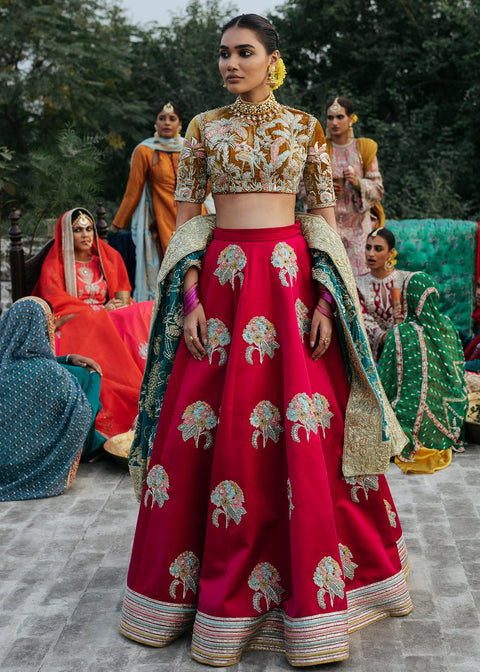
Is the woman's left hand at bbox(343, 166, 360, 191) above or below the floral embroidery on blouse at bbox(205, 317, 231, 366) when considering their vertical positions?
above

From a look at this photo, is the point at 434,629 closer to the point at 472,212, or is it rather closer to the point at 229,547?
the point at 229,547

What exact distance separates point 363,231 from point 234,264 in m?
4.26

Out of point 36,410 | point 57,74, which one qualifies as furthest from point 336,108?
point 57,74

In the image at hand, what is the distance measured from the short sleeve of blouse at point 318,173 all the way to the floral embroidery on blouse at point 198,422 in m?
0.84

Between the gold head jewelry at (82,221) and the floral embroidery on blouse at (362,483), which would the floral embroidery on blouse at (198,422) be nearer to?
the floral embroidery on blouse at (362,483)

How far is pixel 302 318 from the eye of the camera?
285 cm

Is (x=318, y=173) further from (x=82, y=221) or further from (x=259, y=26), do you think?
(x=82, y=221)

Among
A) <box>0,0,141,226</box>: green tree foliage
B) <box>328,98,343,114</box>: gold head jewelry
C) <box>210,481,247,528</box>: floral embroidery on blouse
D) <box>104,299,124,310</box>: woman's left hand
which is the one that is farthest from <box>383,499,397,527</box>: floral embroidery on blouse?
<box>0,0,141,226</box>: green tree foliage

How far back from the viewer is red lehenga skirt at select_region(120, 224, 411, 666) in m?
2.68

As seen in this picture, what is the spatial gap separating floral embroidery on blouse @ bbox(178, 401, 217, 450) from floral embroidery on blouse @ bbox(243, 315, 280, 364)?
0.23m

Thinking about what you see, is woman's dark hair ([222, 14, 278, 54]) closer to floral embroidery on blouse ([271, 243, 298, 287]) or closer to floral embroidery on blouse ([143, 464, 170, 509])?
floral embroidery on blouse ([271, 243, 298, 287])

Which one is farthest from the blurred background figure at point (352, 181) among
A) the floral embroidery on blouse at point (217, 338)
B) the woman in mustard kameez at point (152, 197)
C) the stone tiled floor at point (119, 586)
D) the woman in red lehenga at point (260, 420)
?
the floral embroidery on blouse at point (217, 338)

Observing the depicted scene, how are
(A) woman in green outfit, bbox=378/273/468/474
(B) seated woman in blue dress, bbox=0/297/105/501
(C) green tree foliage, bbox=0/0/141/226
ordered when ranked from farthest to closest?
(C) green tree foliage, bbox=0/0/141/226 < (A) woman in green outfit, bbox=378/273/468/474 < (B) seated woman in blue dress, bbox=0/297/105/501

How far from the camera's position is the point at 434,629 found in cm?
289
